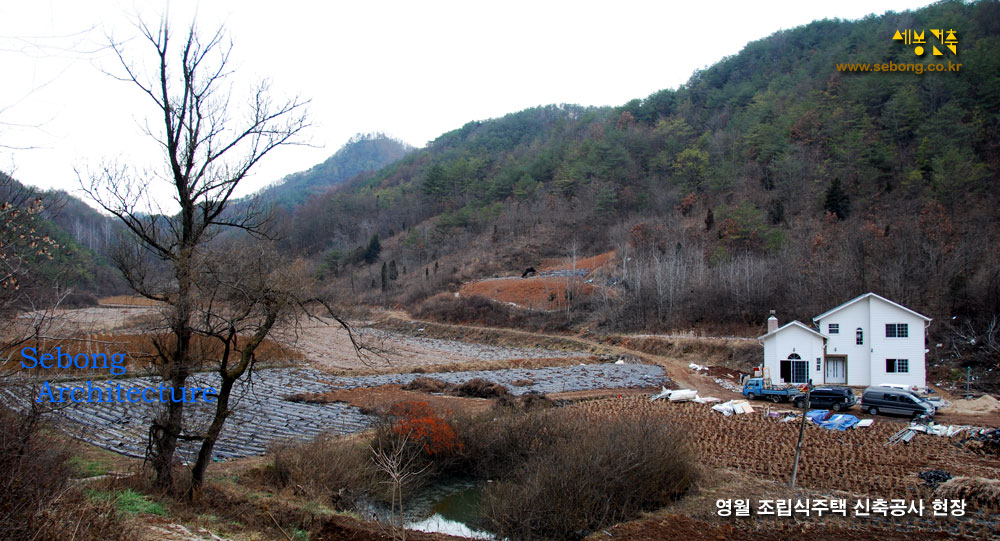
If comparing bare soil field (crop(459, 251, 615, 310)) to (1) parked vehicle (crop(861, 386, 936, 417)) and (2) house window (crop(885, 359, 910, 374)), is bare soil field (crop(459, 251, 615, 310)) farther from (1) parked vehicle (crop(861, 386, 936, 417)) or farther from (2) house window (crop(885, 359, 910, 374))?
(1) parked vehicle (crop(861, 386, 936, 417))

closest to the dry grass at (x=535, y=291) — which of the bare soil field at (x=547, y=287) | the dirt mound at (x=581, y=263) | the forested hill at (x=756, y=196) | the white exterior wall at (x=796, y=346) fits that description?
the bare soil field at (x=547, y=287)

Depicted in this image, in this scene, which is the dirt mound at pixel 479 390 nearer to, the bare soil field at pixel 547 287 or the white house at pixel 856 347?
the white house at pixel 856 347

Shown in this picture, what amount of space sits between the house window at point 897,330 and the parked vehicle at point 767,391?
648 centimetres

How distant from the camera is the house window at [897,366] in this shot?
26688 mm

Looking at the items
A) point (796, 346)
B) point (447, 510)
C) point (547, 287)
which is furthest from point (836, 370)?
point (547, 287)

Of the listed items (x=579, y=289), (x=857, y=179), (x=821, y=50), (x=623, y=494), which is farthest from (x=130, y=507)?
(x=821, y=50)

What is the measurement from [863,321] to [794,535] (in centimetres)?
2197

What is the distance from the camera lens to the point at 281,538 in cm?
857

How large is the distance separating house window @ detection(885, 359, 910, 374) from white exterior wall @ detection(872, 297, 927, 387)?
0.38 ft

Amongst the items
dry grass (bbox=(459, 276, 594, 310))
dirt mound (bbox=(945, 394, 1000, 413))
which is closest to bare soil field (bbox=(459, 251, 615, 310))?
dry grass (bbox=(459, 276, 594, 310))

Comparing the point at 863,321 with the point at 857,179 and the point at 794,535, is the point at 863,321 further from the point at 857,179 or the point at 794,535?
Answer: the point at 857,179

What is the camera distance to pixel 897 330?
26.8 m

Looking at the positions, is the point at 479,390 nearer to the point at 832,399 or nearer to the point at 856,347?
the point at 832,399

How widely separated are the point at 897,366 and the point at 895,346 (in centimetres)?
97
